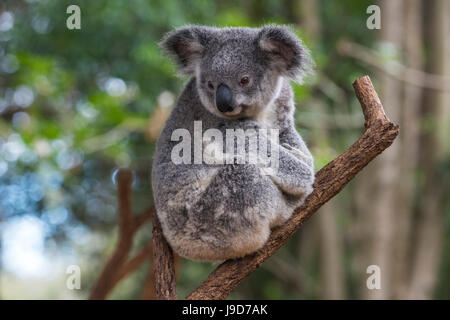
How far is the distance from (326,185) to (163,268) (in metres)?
1.01

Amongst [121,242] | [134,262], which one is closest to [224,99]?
[121,242]

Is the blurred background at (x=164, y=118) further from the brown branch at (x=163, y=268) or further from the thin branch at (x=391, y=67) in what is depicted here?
the brown branch at (x=163, y=268)

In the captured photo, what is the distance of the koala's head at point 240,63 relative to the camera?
9.45 ft

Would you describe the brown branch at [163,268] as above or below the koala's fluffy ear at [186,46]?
below

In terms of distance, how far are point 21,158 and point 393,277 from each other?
552 cm

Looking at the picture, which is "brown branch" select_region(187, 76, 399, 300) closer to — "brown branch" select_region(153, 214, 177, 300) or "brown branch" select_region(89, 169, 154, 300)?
"brown branch" select_region(153, 214, 177, 300)

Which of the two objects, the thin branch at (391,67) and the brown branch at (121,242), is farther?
the thin branch at (391,67)

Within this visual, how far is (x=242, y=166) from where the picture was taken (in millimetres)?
2732

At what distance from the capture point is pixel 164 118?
16.4 feet

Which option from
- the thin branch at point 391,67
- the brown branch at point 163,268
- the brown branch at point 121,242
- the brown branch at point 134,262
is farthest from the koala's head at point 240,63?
the thin branch at point 391,67

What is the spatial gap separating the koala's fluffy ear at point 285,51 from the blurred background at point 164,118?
187cm

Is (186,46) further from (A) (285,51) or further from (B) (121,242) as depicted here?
(B) (121,242)
